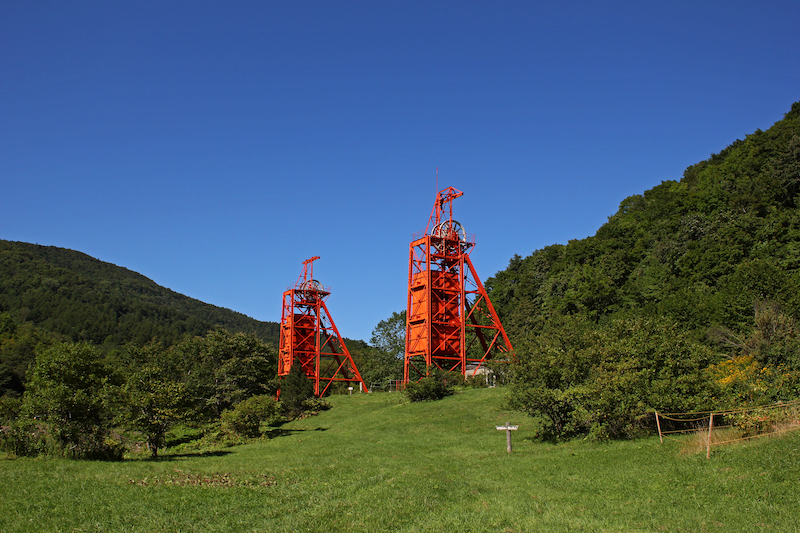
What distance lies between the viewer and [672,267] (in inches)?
2307

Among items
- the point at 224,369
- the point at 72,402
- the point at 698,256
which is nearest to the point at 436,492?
the point at 72,402

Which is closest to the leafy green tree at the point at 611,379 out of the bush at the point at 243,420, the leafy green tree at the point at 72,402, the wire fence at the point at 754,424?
the wire fence at the point at 754,424

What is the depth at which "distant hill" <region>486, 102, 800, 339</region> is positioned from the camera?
41750 millimetres

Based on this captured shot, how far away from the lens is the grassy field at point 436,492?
1012 centimetres

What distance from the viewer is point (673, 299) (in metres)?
47.9

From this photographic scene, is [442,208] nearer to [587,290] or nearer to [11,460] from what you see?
[587,290]

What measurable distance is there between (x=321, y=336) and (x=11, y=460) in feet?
148

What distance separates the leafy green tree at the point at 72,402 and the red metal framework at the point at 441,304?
2827 centimetres

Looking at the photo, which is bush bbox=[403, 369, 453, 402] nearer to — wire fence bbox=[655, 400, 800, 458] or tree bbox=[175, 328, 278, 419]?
tree bbox=[175, 328, 278, 419]

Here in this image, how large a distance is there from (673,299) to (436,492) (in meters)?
41.1

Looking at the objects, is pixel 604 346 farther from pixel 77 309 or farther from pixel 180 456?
pixel 77 309

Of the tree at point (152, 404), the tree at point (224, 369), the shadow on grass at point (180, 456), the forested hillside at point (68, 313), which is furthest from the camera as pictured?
the forested hillside at point (68, 313)

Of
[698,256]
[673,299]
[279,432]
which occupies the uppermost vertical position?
[698,256]

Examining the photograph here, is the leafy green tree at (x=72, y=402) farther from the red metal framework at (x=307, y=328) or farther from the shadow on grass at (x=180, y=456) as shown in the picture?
the red metal framework at (x=307, y=328)
